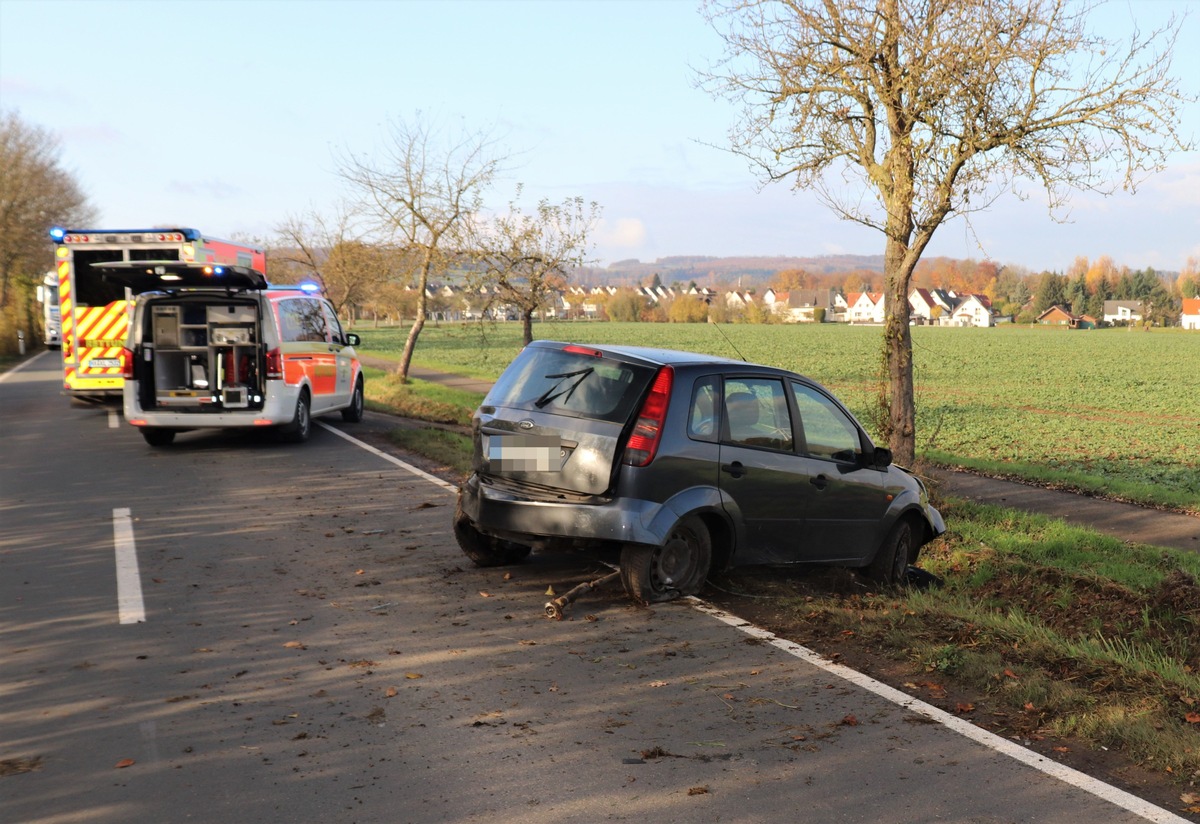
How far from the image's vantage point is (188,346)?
14.2 metres

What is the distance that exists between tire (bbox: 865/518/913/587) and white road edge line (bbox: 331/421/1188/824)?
1.72 m


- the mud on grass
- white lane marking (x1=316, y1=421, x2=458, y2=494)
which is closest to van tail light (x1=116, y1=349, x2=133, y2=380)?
white lane marking (x1=316, y1=421, x2=458, y2=494)

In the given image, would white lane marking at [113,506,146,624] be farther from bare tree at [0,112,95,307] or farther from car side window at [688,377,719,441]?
bare tree at [0,112,95,307]

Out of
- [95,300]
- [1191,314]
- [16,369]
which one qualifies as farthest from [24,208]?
[1191,314]

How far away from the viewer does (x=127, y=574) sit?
289 inches

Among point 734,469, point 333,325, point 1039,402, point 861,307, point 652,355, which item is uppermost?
point 861,307

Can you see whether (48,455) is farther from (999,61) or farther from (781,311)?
(781,311)

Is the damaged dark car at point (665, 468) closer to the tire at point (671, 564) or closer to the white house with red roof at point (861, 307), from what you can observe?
the tire at point (671, 564)

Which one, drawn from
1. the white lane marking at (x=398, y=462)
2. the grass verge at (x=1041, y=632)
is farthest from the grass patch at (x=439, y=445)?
the grass verge at (x=1041, y=632)

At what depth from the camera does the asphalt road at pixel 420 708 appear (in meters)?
3.98

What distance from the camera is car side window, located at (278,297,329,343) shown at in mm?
14547

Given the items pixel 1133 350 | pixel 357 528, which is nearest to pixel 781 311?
pixel 1133 350

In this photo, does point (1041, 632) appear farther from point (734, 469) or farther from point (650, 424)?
point (650, 424)

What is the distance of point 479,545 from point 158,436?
27.6 feet
